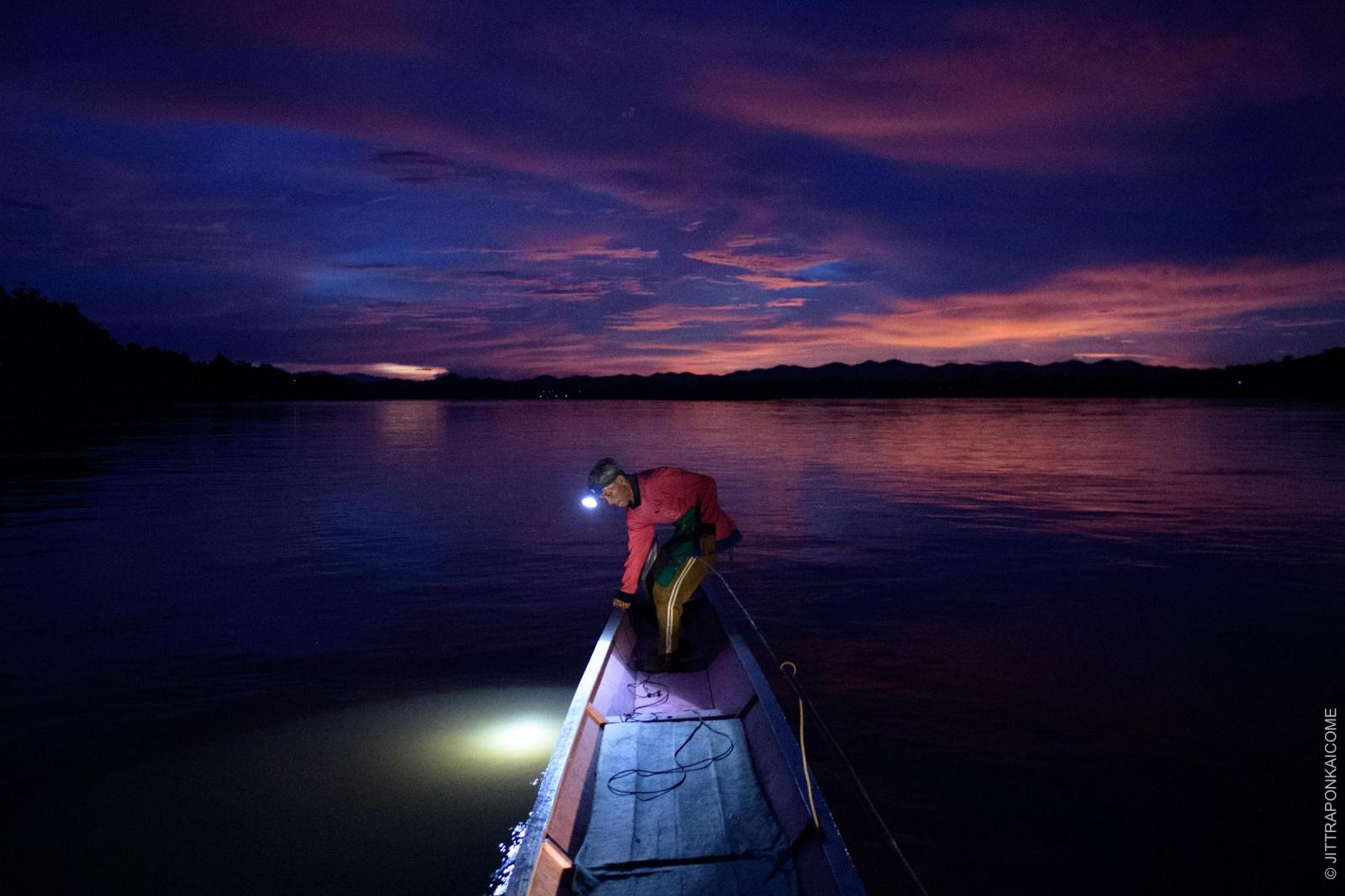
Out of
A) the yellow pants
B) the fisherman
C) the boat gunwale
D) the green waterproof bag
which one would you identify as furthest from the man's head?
the boat gunwale

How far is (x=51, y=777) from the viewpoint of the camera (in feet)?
25.4

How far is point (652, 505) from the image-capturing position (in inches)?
311

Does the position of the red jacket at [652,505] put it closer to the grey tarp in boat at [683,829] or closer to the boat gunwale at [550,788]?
the boat gunwale at [550,788]

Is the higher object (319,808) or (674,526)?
(674,526)

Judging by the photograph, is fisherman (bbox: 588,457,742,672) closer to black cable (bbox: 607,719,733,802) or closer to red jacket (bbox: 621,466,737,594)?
red jacket (bbox: 621,466,737,594)

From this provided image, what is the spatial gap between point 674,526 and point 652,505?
68 centimetres

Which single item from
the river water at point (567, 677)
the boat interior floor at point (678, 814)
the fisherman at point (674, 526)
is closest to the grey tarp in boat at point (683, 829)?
the boat interior floor at point (678, 814)

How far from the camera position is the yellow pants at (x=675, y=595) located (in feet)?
27.8

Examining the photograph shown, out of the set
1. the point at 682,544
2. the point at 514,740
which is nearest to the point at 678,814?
the point at 682,544

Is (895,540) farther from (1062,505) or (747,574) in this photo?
(1062,505)

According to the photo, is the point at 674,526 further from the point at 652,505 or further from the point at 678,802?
the point at 678,802

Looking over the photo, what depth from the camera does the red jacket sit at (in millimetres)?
7770

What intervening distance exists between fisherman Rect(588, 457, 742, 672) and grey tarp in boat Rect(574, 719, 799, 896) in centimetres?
153

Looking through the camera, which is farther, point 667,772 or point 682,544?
point 682,544
